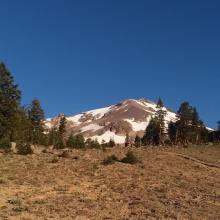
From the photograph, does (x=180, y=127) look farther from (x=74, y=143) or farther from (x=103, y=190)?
(x=103, y=190)

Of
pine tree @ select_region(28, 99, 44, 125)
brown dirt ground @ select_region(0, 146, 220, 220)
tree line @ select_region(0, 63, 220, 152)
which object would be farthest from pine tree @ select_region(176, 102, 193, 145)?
brown dirt ground @ select_region(0, 146, 220, 220)

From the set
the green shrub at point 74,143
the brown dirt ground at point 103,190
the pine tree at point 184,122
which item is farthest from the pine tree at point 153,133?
the brown dirt ground at point 103,190

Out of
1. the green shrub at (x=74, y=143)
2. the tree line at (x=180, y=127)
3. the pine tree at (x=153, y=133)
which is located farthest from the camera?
the pine tree at (x=153, y=133)

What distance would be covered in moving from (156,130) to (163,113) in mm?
8020

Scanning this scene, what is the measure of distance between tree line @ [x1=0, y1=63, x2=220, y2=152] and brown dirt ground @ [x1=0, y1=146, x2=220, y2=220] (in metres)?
13.4

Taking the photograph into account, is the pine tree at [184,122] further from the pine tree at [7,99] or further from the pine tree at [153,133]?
the pine tree at [7,99]

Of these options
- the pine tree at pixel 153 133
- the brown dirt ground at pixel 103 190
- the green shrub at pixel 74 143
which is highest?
the pine tree at pixel 153 133

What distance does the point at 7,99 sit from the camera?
230 ft

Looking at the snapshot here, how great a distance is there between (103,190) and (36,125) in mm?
73030

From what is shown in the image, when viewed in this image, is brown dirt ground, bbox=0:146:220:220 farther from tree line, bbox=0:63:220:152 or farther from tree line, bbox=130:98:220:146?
tree line, bbox=130:98:220:146

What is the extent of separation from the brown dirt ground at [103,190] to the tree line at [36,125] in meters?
13.4

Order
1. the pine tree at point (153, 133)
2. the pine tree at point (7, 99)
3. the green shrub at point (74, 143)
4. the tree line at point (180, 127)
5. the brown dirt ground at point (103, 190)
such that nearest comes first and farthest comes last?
1. the brown dirt ground at point (103, 190)
2. the pine tree at point (7, 99)
3. the green shrub at point (74, 143)
4. the tree line at point (180, 127)
5. the pine tree at point (153, 133)

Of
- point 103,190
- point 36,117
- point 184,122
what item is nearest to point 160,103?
point 184,122

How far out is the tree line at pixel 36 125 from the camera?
→ 70.1 metres
